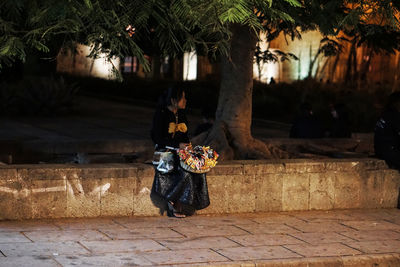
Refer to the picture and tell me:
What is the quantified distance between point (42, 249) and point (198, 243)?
163 centimetres

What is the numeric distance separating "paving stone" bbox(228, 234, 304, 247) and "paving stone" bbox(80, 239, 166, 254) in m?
0.95

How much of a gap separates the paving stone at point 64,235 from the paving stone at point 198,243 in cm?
70

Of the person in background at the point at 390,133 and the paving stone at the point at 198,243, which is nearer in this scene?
the paving stone at the point at 198,243

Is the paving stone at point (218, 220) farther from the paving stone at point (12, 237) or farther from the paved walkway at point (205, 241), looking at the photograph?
the paving stone at point (12, 237)

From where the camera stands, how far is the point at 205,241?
8.45 metres

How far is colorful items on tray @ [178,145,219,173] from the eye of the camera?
30.4 ft

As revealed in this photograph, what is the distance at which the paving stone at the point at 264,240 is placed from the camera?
847 cm

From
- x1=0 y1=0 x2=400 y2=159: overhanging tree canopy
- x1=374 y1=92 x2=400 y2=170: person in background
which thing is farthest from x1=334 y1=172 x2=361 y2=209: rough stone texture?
x1=0 y1=0 x2=400 y2=159: overhanging tree canopy

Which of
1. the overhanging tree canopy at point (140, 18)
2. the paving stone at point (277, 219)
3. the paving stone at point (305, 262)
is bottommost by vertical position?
the paving stone at point (305, 262)

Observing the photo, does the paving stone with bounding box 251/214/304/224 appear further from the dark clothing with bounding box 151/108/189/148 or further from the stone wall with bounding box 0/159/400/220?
the dark clothing with bounding box 151/108/189/148

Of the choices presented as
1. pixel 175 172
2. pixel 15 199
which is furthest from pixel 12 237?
pixel 175 172

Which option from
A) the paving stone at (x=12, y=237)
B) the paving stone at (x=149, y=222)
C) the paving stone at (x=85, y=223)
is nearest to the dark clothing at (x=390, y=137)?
the paving stone at (x=149, y=222)

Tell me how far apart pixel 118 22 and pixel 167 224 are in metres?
2.71

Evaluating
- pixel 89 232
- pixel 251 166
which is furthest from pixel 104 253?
pixel 251 166
